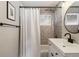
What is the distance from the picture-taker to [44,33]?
2721 mm

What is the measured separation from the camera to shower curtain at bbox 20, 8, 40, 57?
2385 millimetres

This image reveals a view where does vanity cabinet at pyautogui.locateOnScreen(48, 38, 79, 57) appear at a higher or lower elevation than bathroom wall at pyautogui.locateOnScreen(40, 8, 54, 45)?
lower

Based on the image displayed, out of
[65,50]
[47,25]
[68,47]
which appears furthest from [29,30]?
[65,50]

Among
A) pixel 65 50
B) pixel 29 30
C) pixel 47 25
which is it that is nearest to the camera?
pixel 65 50

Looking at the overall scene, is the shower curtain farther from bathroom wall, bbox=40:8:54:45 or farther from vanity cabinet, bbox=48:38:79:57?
vanity cabinet, bbox=48:38:79:57

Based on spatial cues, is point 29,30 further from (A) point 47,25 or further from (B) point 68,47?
(B) point 68,47

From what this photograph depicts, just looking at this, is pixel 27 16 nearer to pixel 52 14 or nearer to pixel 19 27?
pixel 19 27

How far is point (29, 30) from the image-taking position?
2400 mm

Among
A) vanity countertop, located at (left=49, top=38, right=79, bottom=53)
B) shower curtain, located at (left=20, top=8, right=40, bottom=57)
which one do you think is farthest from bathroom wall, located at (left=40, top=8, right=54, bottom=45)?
vanity countertop, located at (left=49, top=38, right=79, bottom=53)

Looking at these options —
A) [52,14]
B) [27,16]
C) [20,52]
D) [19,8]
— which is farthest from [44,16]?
[20,52]

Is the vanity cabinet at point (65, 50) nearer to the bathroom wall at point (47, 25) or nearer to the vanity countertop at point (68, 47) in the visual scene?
the vanity countertop at point (68, 47)

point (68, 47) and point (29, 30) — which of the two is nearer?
point (68, 47)

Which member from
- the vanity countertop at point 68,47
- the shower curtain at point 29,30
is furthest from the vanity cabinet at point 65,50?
the shower curtain at point 29,30

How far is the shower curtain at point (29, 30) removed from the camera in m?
2.38
